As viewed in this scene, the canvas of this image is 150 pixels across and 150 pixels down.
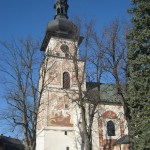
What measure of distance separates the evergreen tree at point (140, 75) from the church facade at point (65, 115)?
45.7ft

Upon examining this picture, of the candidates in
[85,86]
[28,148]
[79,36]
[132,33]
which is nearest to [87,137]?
[28,148]

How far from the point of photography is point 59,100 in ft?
107

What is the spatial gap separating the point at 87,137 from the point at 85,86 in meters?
12.6

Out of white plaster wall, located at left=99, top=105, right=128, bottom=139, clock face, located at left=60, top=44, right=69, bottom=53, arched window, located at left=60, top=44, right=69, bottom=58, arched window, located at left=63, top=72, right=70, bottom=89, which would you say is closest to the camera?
white plaster wall, located at left=99, top=105, right=128, bottom=139

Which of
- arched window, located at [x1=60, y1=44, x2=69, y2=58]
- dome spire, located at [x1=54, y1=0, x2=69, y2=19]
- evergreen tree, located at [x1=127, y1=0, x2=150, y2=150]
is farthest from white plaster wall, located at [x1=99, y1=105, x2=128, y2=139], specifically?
evergreen tree, located at [x1=127, y1=0, x2=150, y2=150]

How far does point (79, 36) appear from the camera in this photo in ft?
77.7

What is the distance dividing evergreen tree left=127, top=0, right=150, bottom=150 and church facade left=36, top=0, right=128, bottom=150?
13930mm

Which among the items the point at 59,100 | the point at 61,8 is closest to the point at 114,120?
the point at 59,100

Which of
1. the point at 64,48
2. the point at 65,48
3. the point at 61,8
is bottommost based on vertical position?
the point at 65,48

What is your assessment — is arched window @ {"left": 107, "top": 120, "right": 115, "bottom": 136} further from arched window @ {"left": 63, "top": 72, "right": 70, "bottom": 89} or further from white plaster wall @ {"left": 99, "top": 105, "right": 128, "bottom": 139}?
arched window @ {"left": 63, "top": 72, "right": 70, "bottom": 89}

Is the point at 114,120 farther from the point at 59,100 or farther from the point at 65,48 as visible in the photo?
the point at 65,48

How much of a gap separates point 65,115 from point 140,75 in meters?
18.3

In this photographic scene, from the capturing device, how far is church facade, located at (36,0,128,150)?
30828 mm

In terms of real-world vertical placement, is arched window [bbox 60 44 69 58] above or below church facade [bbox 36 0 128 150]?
above
